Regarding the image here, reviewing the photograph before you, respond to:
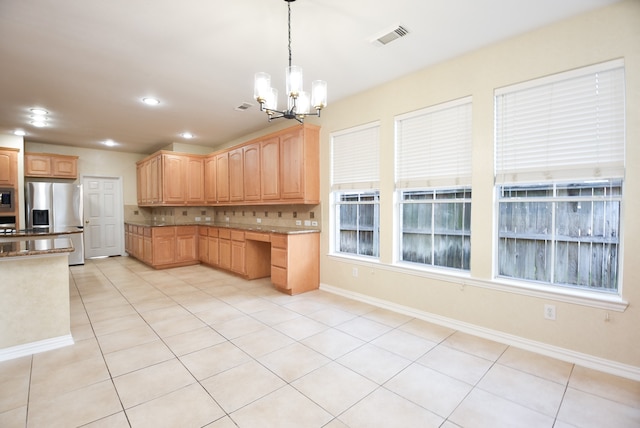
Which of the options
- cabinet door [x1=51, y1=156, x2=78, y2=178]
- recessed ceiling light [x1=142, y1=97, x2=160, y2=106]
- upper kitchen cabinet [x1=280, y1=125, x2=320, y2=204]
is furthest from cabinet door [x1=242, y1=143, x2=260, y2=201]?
cabinet door [x1=51, y1=156, x2=78, y2=178]

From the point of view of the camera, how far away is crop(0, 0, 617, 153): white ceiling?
2.23 metres

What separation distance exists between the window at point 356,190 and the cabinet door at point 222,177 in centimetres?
263

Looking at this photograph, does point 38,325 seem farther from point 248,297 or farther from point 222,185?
point 222,185

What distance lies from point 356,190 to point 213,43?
232 cm

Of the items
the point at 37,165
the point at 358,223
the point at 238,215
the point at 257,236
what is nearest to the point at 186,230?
the point at 238,215

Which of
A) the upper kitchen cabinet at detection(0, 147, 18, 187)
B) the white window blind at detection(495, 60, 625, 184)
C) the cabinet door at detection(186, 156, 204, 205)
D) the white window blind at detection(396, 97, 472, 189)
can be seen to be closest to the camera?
the white window blind at detection(495, 60, 625, 184)

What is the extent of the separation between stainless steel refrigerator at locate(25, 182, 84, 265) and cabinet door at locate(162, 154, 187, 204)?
1781 mm

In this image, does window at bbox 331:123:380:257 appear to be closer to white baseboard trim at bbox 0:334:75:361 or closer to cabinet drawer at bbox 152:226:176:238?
white baseboard trim at bbox 0:334:75:361

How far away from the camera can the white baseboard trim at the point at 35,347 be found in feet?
8.16

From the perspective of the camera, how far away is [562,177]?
96.8 inches

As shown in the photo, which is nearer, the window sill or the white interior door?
the window sill

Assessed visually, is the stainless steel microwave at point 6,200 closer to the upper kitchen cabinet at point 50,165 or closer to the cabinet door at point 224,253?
the upper kitchen cabinet at point 50,165

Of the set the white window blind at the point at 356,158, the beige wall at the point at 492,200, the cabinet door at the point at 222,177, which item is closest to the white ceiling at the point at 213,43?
the beige wall at the point at 492,200

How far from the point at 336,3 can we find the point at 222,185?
4.60m
